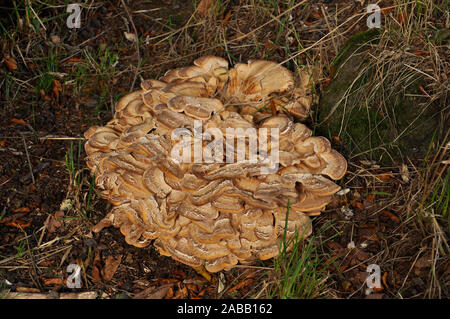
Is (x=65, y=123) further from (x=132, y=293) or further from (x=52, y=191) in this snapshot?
(x=132, y=293)

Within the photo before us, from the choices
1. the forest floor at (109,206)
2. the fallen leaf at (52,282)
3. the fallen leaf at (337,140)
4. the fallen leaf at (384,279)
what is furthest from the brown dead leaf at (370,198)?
the fallen leaf at (52,282)

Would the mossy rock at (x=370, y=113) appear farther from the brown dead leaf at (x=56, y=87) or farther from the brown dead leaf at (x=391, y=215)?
the brown dead leaf at (x=56, y=87)

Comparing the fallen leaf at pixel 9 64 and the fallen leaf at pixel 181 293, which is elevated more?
the fallen leaf at pixel 9 64

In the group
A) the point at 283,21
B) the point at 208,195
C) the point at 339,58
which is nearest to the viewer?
the point at 208,195

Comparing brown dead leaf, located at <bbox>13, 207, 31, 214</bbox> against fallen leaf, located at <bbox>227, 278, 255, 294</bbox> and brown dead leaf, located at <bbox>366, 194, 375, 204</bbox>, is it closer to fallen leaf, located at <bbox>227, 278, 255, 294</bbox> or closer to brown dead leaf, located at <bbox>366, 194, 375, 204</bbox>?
Result: fallen leaf, located at <bbox>227, 278, 255, 294</bbox>

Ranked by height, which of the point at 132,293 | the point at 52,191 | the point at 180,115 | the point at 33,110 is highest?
the point at 180,115

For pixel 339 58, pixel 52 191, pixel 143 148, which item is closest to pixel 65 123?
pixel 52 191

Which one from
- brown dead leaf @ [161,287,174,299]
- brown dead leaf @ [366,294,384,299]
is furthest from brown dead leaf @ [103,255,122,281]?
brown dead leaf @ [366,294,384,299]
